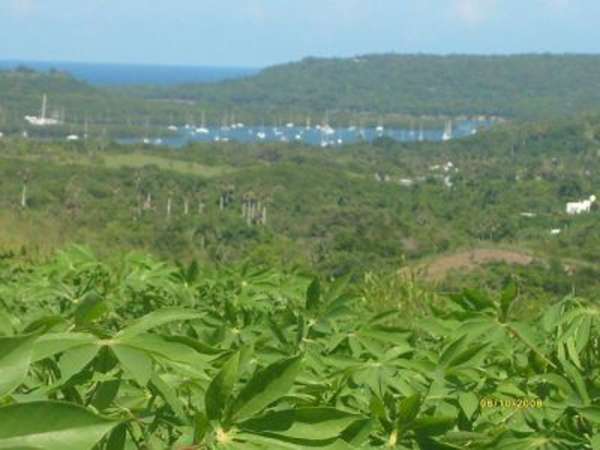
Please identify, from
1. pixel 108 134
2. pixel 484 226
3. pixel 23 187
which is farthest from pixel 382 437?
pixel 108 134

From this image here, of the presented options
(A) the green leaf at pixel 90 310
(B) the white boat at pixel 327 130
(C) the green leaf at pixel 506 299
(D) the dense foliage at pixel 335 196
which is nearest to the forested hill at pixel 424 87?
(B) the white boat at pixel 327 130

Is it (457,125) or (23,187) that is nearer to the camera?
(23,187)

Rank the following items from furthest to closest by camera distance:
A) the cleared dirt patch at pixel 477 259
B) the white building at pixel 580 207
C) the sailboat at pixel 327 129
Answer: the sailboat at pixel 327 129 → the white building at pixel 580 207 → the cleared dirt patch at pixel 477 259

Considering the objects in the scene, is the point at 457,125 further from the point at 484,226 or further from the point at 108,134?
the point at 484,226

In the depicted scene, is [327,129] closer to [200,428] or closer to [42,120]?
[42,120]

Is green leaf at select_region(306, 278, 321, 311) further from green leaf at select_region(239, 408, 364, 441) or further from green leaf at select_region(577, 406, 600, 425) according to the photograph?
green leaf at select_region(239, 408, 364, 441)

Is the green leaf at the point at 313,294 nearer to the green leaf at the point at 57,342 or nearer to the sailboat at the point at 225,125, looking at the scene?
the green leaf at the point at 57,342
